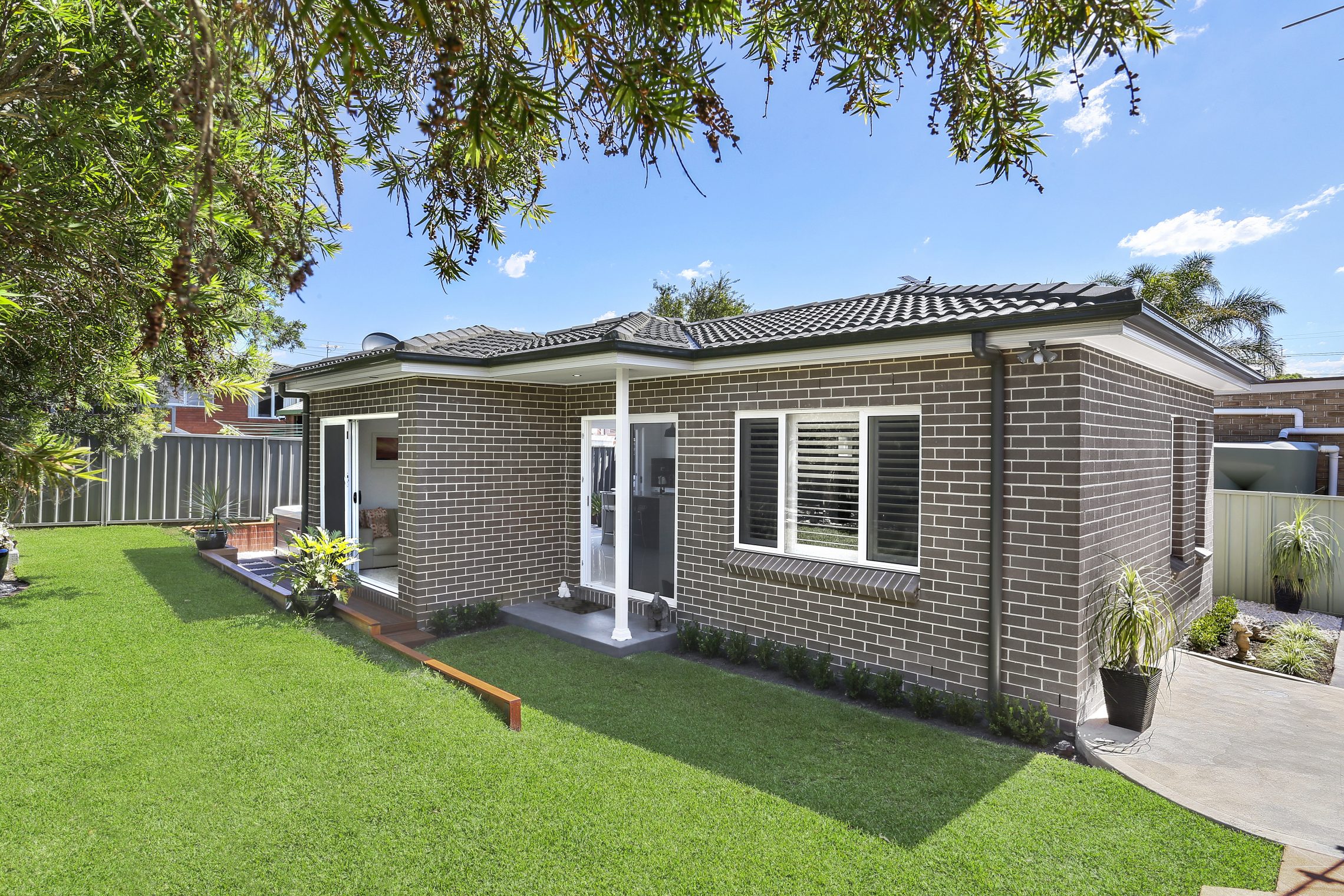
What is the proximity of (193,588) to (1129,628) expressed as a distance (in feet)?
38.0

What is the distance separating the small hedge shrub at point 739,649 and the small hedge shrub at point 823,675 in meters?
0.84

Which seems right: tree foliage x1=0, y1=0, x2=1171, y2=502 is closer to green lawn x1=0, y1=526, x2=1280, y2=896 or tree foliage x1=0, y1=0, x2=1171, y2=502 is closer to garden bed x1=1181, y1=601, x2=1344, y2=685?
green lawn x1=0, y1=526, x2=1280, y2=896

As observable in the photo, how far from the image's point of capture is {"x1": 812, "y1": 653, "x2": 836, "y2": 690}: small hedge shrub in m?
6.16

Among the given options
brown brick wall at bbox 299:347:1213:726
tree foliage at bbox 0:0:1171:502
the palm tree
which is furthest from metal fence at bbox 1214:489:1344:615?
the palm tree

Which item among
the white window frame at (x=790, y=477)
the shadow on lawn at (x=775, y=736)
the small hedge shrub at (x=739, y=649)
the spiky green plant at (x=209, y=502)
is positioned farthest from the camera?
the spiky green plant at (x=209, y=502)

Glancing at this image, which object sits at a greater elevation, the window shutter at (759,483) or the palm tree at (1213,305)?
the palm tree at (1213,305)

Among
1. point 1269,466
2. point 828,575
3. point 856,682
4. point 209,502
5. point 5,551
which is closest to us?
point 856,682

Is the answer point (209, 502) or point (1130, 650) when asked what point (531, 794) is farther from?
point (209, 502)

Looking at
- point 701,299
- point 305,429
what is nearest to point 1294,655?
point 305,429

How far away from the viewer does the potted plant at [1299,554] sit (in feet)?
29.6

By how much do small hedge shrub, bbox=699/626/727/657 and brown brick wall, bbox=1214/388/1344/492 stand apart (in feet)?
30.9

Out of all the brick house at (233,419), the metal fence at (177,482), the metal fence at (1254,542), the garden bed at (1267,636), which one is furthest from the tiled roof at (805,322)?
the brick house at (233,419)

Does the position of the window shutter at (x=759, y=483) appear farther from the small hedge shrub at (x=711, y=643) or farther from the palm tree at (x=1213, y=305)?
the palm tree at (x=1213, y=305)

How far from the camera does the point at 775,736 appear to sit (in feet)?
16.7
